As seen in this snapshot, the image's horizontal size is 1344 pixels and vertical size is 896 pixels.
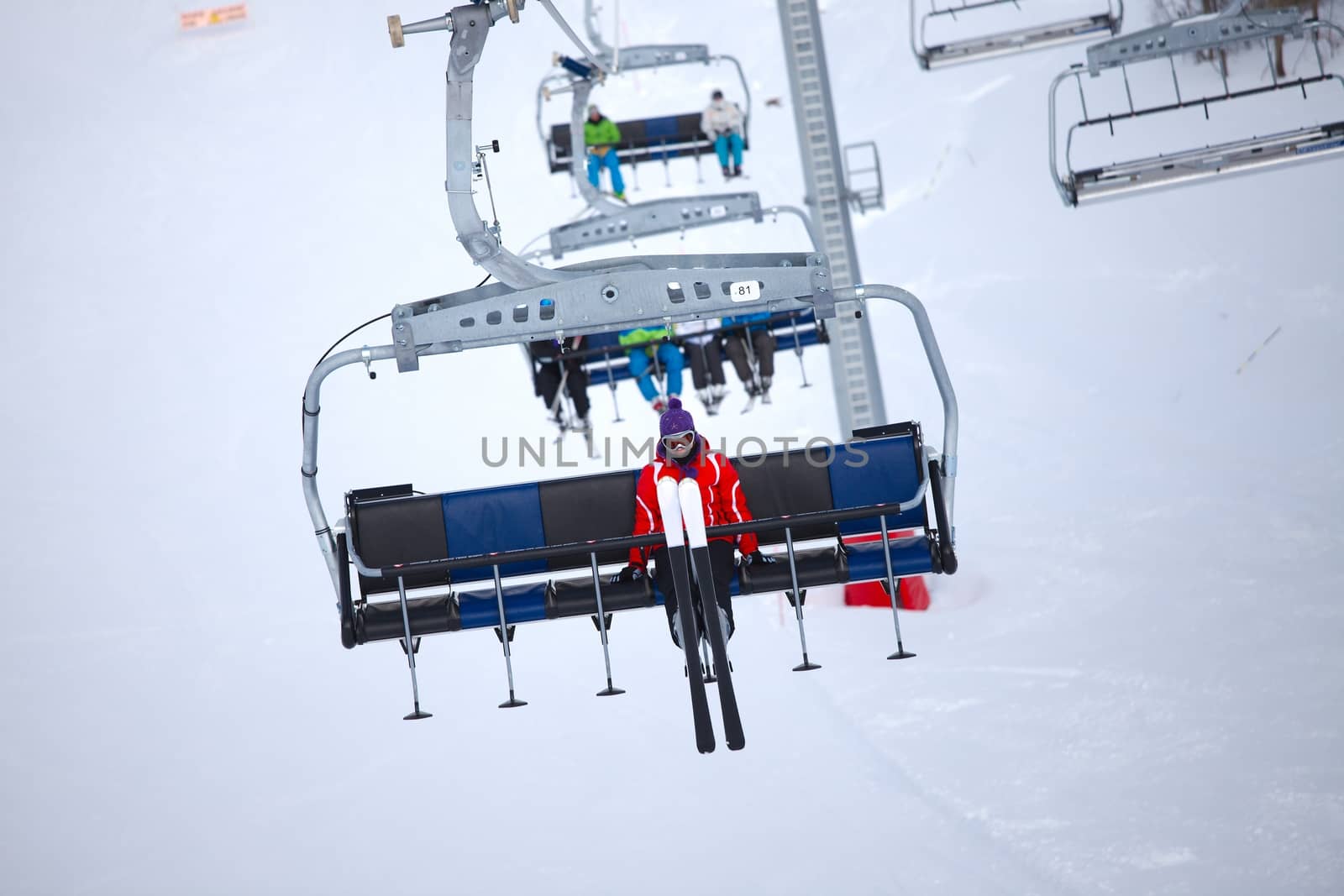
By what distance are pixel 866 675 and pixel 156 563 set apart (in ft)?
16.3

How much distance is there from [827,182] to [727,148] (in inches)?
56.2

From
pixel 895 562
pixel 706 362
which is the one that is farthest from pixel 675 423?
pixel 706 362

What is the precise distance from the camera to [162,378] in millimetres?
10961

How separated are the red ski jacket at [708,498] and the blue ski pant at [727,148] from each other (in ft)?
13.8

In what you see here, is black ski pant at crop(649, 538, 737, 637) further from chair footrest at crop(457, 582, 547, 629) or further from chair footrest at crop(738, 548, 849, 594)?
chair footrest at crop(457, 582, 547, 629)

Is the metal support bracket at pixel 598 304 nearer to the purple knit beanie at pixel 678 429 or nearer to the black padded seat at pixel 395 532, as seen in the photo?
the purple knit beanie at pixel 678 429

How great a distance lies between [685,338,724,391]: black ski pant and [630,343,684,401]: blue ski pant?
10 centimetres

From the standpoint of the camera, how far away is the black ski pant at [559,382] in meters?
7.41

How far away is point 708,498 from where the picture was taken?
4.50 m

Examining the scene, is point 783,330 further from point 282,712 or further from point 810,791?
point 282,712

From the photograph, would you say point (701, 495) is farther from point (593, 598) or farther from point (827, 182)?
point (827, 182)

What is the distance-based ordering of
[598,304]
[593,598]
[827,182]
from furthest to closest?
[827,182], [593,598], [598,304]

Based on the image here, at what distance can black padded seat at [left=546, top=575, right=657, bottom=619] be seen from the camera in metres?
4.41

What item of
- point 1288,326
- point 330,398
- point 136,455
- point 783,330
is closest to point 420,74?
point 330,398
